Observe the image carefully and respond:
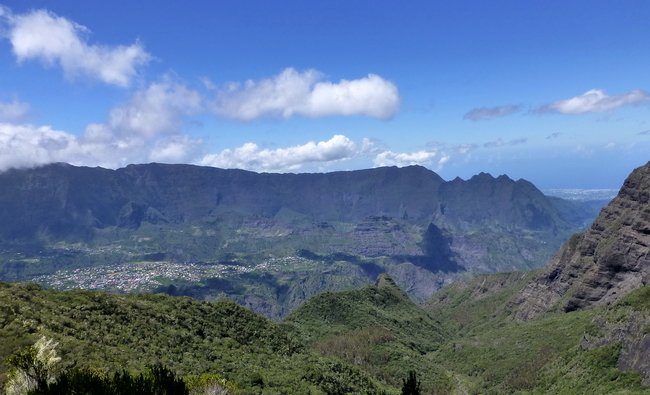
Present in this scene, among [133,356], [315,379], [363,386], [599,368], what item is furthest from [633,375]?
Answer: [133,356]

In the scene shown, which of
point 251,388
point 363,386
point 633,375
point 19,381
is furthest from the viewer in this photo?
point 633,375

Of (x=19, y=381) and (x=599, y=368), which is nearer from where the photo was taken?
(x=19, y=381)

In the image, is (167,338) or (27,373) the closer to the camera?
(27,373)

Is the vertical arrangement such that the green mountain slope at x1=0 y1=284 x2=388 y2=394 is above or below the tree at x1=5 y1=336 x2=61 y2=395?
below

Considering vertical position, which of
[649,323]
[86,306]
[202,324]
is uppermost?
[86,306]

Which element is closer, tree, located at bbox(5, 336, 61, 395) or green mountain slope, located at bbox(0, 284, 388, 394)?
tree, located at bbox(5, 336, 61, 395)

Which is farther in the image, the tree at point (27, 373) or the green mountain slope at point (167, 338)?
the green mountain slope at point (167, 338)

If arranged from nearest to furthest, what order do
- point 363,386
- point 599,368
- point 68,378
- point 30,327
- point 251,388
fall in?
point 68,378
point 30,327
point 251,388
point 363,386
point 599,368

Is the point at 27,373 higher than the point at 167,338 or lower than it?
higher

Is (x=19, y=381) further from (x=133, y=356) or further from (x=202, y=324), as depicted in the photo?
(x=202, y=324)

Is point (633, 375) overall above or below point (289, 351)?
below

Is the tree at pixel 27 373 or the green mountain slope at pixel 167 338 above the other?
the tree at pixel 27 373
